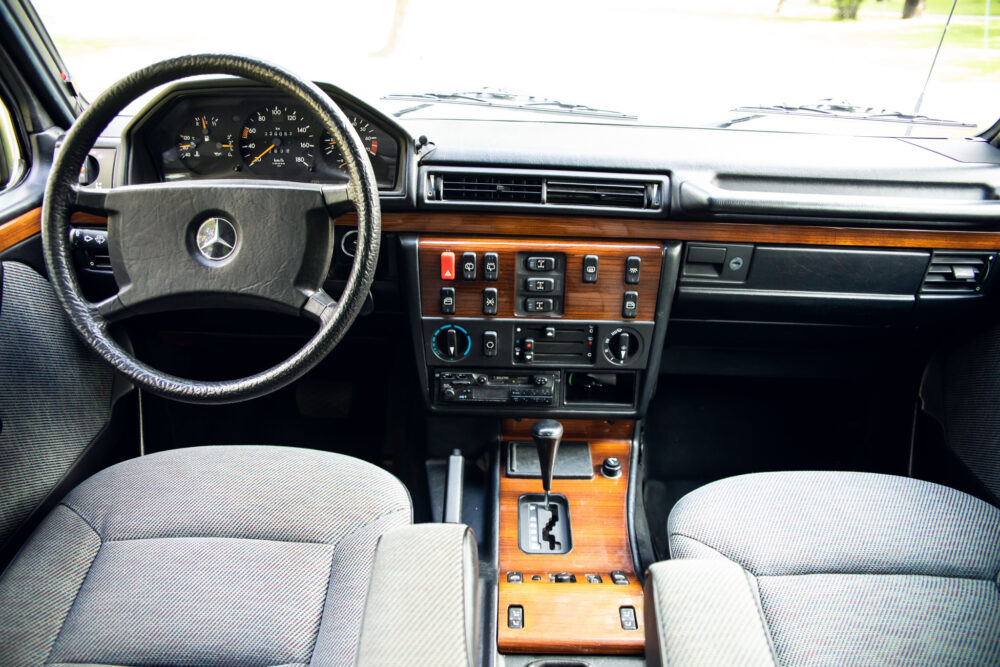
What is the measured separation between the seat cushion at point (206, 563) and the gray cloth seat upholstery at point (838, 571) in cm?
59

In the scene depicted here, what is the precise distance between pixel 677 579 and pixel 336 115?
104 cm

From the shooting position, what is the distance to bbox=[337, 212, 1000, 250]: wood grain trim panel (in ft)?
5.58

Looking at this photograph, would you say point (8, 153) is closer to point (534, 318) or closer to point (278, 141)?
point (278, 141)

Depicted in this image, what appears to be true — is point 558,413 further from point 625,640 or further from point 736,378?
point 736,378

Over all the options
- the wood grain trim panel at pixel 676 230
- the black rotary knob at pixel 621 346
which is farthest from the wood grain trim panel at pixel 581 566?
the wood grain trim panel at pixel 676 230

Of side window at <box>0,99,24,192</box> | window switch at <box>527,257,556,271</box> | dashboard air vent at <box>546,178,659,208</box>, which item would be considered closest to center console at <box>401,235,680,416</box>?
window switch at <box>527,257,556,271</box>

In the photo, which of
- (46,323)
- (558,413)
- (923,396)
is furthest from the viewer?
(923,396)

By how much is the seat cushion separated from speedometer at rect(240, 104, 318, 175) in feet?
2.36

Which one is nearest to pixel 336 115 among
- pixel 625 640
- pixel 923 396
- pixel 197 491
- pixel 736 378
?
pixel 197 491

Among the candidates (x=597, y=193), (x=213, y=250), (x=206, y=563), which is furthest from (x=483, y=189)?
(x=206, y=563)

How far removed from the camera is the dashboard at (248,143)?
165cm

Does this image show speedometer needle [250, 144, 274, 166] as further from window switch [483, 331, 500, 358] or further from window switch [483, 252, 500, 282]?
window switch [483, 331, 500, 358]

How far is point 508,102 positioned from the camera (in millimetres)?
2068

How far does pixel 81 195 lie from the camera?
1289mm
